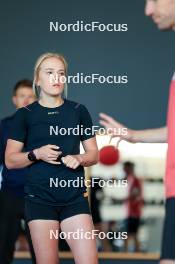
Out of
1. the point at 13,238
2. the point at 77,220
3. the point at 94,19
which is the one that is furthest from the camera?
the point at 94,19

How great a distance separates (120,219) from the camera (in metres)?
5.30

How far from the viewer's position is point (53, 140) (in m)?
3.47

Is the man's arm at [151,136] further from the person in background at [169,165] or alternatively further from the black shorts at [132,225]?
the black shorts at [132,225]

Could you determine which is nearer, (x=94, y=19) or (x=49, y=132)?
(x=49, y=132)

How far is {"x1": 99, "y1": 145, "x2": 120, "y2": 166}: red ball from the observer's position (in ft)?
17.5

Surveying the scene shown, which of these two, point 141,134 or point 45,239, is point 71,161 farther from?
point 141,134

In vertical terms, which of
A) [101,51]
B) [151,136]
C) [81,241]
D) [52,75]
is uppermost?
[101,51]

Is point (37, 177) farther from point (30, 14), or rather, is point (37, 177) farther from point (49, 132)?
point (30, 14)

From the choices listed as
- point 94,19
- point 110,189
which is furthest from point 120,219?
point 94,19

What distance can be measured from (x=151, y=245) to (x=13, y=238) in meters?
1.18

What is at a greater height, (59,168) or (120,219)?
(59,168)

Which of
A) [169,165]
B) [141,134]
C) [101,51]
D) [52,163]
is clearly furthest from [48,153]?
[101,51]

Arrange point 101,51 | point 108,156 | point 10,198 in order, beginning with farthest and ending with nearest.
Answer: point 101,51
point 108,156
point 10,198

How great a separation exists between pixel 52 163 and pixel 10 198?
101cm
